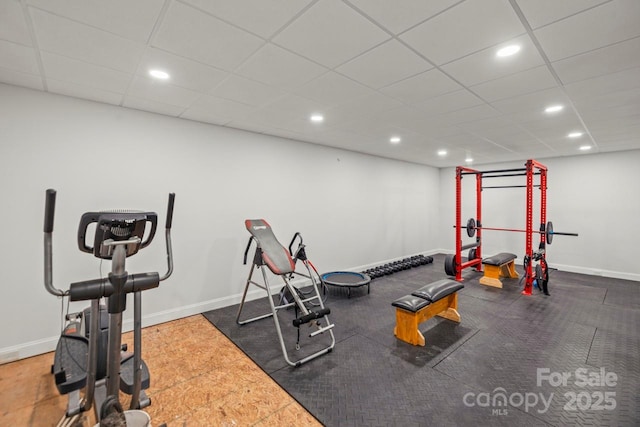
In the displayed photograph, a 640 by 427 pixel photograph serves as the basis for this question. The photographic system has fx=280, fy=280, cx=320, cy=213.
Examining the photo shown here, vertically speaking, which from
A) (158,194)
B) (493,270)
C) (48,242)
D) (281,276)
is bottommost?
(493,270)

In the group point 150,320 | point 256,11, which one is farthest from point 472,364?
point 150,320

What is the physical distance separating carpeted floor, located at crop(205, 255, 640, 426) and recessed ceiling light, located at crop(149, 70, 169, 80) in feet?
8.93

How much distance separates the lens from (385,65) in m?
2.22

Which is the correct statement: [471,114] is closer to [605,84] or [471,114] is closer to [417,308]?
[605,84]

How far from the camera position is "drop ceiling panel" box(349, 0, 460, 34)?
1.52 meters

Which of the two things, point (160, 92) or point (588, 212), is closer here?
point (160, 92)

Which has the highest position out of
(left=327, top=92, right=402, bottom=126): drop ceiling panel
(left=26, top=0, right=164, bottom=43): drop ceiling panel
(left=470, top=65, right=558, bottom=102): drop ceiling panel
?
(left=327, top=92, right=402, bottom=126): drop ceiling panel

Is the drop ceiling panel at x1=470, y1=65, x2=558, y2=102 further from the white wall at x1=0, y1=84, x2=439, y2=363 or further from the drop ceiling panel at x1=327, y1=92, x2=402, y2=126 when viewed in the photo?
the white wall at x1=0, y1=84, x2=439, y2=363

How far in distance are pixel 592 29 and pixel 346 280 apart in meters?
4.17

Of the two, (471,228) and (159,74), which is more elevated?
(159,74)

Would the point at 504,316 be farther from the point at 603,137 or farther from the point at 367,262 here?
the point at 603,137

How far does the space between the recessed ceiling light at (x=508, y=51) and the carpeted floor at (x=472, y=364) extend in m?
2.62

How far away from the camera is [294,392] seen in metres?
2.28

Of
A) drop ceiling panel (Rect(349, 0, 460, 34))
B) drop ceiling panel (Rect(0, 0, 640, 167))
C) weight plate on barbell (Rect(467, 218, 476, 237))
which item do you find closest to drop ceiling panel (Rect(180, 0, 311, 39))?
drop ceiling panel (Rect(0, 0, 640, 167))
